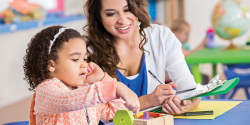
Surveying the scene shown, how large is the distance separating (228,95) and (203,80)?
40cm

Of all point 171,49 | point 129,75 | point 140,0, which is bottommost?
point 129,75

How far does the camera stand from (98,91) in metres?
0.70

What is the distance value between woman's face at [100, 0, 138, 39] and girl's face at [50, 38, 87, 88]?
1.25 feet

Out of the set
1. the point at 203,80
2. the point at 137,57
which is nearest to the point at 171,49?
the point at 137,57

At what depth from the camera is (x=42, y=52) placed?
90cm

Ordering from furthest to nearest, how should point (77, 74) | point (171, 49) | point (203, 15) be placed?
1. point (203, 15)
2. point (171, 49)
3. point (77, 74)

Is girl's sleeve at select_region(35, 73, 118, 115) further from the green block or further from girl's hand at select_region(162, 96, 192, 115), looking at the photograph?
girl's hand at select_region(162, 96, 192, 115)

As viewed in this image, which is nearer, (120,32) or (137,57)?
(120,32)

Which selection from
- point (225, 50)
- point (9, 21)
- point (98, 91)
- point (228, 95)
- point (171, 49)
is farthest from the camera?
point (9, 21)

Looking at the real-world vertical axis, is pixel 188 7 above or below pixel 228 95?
above

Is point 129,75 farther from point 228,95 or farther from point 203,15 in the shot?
point 203,15

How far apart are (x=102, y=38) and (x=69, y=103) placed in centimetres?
69

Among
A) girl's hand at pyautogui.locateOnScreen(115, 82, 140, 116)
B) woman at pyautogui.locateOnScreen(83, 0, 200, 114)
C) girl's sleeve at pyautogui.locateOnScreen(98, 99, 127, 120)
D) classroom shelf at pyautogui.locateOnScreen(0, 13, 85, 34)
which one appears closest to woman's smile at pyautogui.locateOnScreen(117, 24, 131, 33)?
woman at pyautogui.locateOnScreen(83, 0, 200, 114)

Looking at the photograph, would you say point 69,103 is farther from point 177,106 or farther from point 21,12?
point 21,12
